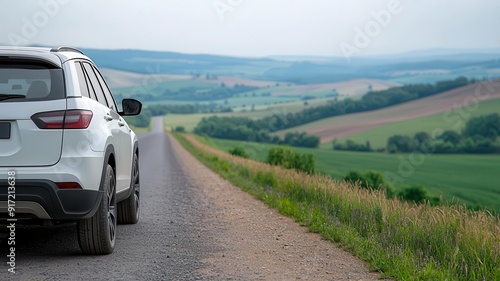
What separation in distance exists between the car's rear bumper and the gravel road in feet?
1.63

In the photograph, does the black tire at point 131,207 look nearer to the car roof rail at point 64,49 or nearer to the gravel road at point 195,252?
the gravel road at point 195,252

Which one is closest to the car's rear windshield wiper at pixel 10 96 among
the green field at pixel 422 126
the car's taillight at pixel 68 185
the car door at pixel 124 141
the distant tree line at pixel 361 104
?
the car's taillight at pixel 68 185

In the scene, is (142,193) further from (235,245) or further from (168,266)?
(168,266)

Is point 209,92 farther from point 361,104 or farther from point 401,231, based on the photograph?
point 401,231

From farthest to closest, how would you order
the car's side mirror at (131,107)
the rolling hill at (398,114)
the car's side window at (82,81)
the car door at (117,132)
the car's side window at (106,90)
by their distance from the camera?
the rolling hill at (398,114), the car's side mirror at (131,107), the car's side window at (106,90), the car door at (117,132), the car's side window at (82,81)

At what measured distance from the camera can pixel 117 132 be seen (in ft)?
25.4

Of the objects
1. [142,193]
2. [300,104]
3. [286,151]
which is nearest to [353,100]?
[300,104]

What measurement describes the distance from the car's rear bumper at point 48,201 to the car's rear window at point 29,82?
76 centimetres

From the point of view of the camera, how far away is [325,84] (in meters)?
142

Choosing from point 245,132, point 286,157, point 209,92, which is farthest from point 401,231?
point 209,92

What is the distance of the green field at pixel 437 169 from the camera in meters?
52.4

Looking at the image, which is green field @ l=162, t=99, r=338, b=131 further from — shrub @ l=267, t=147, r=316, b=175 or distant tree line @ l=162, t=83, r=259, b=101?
shrub @ l=267, t=147, r=316, b=175

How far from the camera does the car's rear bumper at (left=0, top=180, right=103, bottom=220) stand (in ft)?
19.7

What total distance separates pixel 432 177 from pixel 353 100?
3980 cm
